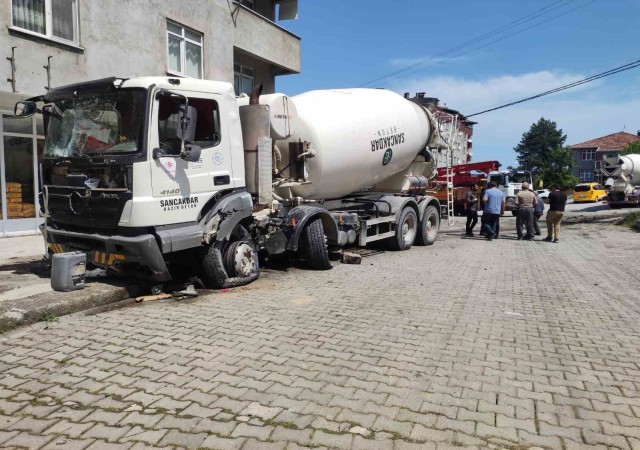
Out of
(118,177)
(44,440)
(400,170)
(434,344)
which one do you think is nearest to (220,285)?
(118,177)

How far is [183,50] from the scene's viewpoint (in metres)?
14.1

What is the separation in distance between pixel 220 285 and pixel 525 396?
4.34m

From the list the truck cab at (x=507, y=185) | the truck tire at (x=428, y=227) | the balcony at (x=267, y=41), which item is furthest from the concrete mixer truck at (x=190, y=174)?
the truck cab at (x=507, y=185)

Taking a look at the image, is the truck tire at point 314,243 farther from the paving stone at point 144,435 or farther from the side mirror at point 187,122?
the paving stone at point 144,435

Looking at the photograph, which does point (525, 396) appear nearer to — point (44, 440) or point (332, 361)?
point (332, 361)

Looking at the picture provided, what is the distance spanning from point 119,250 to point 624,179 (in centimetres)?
2838

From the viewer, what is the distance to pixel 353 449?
9.34 feet

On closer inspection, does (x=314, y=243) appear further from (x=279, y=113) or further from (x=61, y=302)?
(x=61, y=302)

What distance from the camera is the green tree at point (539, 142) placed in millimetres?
93812

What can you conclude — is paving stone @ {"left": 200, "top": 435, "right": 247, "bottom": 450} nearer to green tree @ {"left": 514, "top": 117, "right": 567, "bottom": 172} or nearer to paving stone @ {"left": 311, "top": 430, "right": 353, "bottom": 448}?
paving stone @ {"left": 311, "top": 430, "right": 353, "bottom": 448}

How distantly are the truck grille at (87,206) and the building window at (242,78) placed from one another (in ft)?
39.3

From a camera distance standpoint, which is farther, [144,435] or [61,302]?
[61,302]

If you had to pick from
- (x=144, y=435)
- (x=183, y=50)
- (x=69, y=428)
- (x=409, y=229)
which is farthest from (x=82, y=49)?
(x=144, y=435)

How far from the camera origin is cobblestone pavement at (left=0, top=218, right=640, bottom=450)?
3.03 meters
